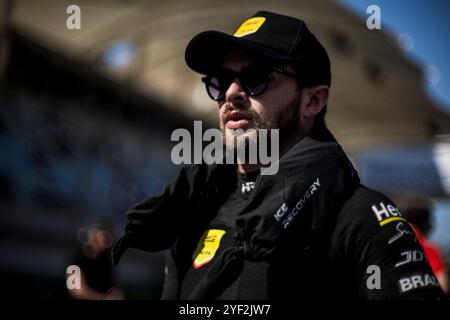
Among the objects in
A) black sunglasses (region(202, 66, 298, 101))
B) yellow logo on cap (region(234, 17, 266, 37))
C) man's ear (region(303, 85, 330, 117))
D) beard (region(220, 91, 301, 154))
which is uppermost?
yellow logo on cap (region(234, 17, 266, 37))

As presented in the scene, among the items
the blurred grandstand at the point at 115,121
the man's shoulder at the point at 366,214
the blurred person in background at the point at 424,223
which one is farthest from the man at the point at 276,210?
the blurred grandstand at the point at 115,121

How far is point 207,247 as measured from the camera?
1.96m

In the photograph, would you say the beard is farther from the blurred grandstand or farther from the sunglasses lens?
the blurred grandstand

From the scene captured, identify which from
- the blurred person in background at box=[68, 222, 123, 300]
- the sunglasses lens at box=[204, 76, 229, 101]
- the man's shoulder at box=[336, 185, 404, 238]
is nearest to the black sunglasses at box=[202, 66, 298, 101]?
the sunglasses lens at box=[204, 76, 229, 101]

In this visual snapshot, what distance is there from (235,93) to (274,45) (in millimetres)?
242

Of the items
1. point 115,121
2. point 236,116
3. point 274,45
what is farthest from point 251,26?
point 115,121

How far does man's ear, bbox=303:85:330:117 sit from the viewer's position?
1.95m

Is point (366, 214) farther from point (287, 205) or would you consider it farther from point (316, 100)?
point (316, 100)

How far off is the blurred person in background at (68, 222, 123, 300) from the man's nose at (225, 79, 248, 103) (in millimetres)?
3458

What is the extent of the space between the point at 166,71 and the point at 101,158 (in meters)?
13.7

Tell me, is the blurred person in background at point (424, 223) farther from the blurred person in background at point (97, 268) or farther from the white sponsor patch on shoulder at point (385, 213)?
the white sponsor patch on shoulder at point (385, 213)

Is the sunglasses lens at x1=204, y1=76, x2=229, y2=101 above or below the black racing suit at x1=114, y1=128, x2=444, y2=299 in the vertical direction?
above

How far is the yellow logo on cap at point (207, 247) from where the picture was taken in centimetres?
192
